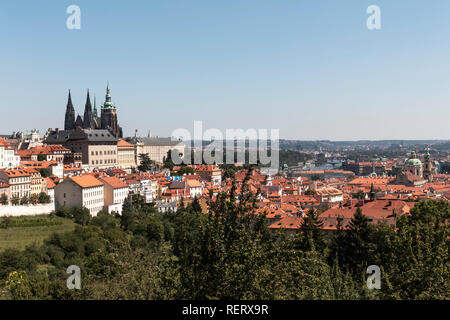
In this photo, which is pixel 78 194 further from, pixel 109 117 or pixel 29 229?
pixel 109 117

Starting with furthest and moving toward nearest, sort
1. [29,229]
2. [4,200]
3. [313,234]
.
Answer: [4,200] < [29,229] < [313,234]

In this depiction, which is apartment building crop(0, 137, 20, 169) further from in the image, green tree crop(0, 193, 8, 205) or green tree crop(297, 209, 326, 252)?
green tree crop(297, 209, 326, 252)

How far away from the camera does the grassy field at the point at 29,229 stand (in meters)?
32.8

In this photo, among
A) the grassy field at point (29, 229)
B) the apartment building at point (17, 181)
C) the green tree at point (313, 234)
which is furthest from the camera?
the apartment building at point (17, 181)

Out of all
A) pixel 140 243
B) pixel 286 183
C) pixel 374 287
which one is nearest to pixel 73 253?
pixel 140 243

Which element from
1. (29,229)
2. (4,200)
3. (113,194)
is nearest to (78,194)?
(113,194)

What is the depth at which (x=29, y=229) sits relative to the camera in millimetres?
36000

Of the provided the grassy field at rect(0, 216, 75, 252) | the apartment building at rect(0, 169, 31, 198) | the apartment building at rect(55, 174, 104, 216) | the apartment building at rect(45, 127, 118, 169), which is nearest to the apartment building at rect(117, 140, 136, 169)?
the apartment building at rect(45, 127, 118, 169)

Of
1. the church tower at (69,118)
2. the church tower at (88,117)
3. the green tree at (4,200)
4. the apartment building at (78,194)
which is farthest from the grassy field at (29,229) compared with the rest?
the church tower at (88,117)

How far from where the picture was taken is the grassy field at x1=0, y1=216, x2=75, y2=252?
32750 millimetres

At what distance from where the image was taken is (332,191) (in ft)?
225

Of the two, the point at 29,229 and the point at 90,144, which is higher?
Answer: the point at 90,144

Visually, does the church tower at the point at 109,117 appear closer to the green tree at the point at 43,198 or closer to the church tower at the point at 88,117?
the church tower at the point at 88,117
